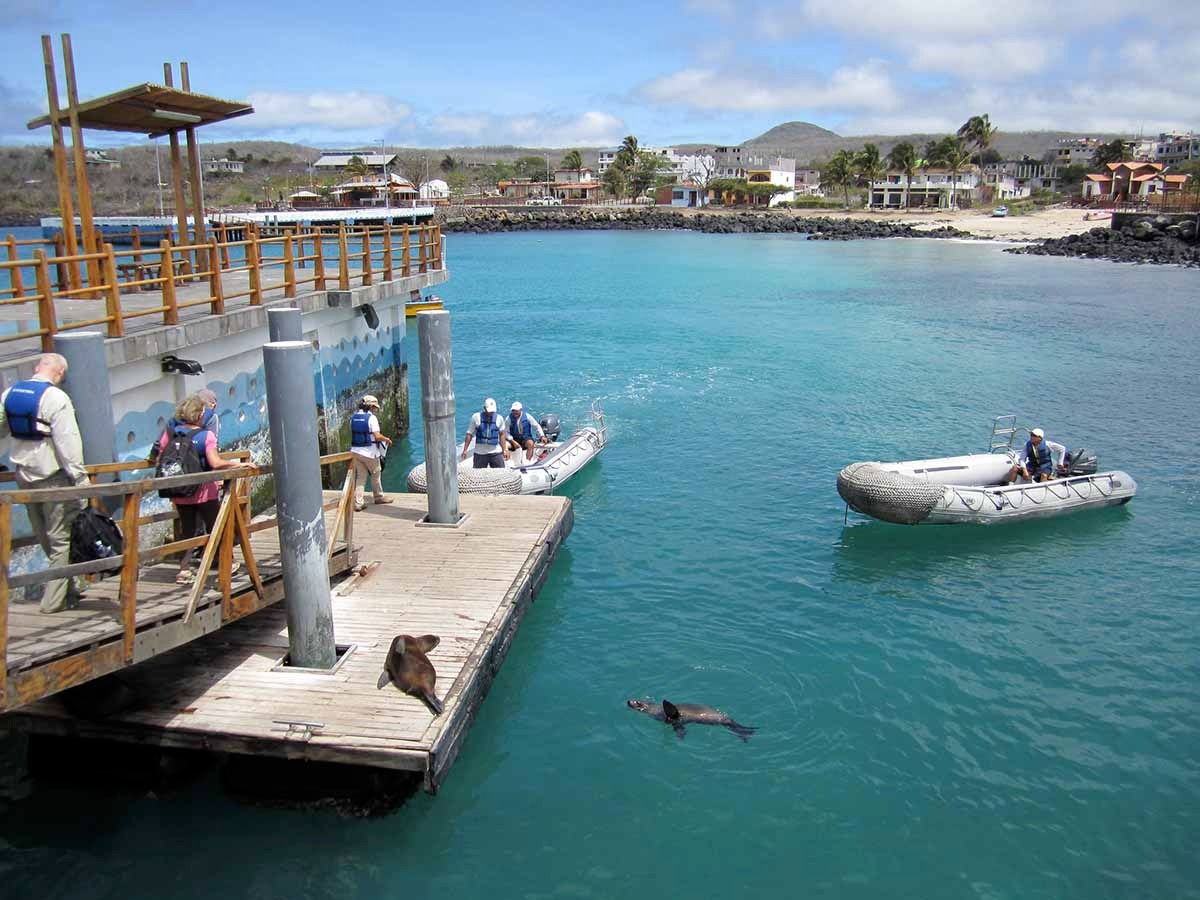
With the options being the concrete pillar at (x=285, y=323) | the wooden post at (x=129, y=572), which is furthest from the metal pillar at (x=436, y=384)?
the wooden post at (x=129, y=572)

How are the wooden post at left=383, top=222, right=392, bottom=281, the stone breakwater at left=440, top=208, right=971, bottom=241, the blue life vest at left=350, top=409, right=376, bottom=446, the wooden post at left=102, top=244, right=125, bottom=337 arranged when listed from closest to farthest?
the wooden post at left=102, top=244, right=125, bottom=337
the blue life vest at left=350, top=409, right=376, bottom=446
the wooden post at left=383, top=222, right=392, bottom=281
the stone breakwater at left=440, top=208, right=971, bottom=241

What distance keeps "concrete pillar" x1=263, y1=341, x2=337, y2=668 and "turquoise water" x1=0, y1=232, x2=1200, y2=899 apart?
1.75 m

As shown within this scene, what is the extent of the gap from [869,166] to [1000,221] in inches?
1137

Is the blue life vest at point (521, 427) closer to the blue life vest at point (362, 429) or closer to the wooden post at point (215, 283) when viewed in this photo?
Result: the blue life vest at point (362, 429)


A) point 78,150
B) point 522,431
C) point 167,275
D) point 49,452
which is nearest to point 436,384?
point 167,275

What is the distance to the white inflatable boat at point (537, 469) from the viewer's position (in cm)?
1588

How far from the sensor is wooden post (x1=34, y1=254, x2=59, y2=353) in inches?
393

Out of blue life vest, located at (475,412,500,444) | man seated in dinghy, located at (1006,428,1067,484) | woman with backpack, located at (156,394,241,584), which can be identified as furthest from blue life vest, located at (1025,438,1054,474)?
woman with backpack, located at (156,394,241,584)

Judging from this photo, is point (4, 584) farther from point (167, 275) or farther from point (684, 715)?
point (684, 715)

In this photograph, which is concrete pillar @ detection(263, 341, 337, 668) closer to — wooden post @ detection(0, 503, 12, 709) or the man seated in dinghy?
wooden post @ detection(0, 503, 12, 709)

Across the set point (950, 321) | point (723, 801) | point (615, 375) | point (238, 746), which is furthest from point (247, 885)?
point (950, 321)

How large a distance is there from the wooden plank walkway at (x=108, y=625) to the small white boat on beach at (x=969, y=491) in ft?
34.6

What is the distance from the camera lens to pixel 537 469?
17391mm

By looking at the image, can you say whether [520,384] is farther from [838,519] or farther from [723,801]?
[723,801]
